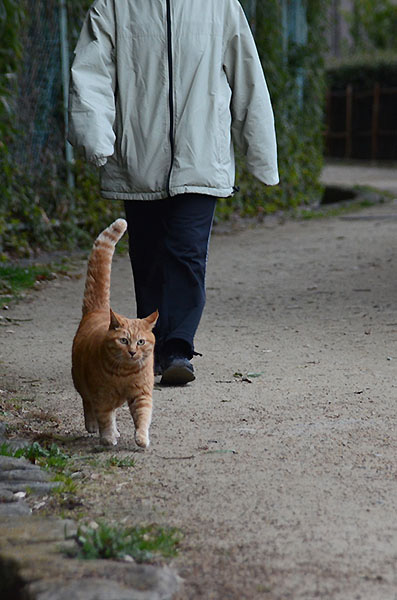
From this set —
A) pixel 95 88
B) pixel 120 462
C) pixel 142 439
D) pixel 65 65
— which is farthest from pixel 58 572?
pixel 65 65

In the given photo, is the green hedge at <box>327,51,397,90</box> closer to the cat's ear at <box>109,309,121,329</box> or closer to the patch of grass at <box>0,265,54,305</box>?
the patch of grass at <box>0,265,54,305</box>

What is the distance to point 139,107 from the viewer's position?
4.81m

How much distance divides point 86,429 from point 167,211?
1.27 m

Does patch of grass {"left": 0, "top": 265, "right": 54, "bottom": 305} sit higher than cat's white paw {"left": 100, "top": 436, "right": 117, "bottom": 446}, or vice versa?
cat's white paw {"left": 100, "top": 436, "right": 117, "bottom": 446}

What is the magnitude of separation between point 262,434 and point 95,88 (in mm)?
1821

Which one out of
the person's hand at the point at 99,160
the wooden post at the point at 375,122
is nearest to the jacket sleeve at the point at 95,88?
the person's hand at the point at 99,160

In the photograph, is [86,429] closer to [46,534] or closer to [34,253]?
[46,534]

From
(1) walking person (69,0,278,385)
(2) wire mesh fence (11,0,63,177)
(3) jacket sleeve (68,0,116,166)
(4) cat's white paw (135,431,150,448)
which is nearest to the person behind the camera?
(4) cat's white paw (135,431,150,448)

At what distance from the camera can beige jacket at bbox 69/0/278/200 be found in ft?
15.5

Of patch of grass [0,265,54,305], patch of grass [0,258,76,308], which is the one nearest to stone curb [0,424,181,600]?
patch of grass [0,258,76,308]

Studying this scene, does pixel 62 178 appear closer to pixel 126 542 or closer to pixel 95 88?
pixel 95 88

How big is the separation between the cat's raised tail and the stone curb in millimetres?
1445

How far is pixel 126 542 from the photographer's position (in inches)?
115

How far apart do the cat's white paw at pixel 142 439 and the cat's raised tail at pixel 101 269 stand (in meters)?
0.73
